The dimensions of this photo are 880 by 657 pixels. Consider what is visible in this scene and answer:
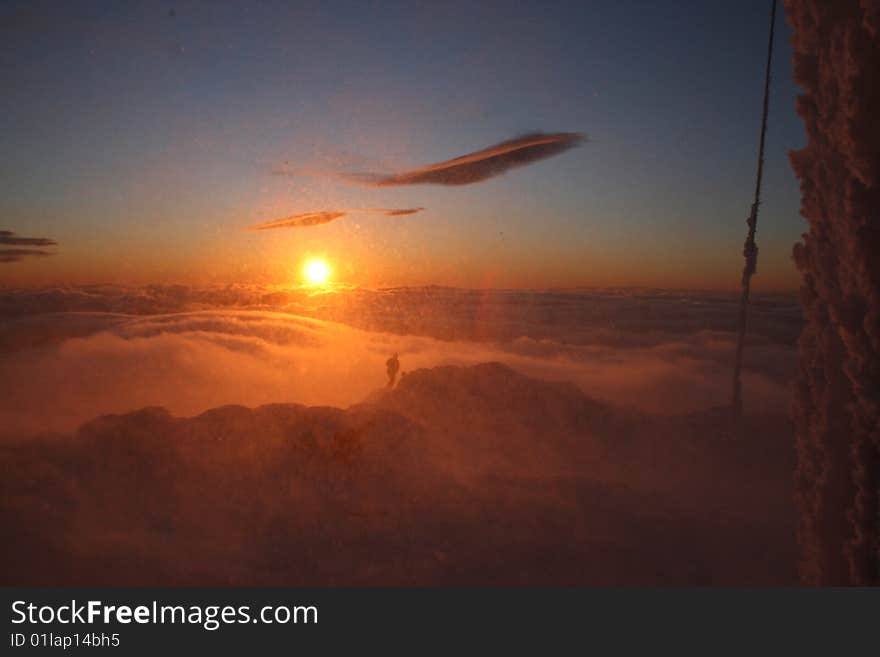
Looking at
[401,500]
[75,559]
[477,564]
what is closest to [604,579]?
[477,564]

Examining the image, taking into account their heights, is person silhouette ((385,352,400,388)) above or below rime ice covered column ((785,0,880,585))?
below

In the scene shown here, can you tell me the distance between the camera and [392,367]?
25.9ft

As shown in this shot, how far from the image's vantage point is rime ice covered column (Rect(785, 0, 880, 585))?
225cm

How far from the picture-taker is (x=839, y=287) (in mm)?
2572

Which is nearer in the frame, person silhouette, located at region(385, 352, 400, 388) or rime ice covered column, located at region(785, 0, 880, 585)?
rime ice covered column, located at region(785, 0, 880, 585)

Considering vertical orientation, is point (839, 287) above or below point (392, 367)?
above

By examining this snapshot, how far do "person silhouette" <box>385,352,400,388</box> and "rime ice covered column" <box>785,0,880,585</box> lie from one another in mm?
5844

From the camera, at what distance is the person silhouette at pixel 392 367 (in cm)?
786

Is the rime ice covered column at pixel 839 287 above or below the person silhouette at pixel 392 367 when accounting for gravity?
above

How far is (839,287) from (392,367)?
6.22m

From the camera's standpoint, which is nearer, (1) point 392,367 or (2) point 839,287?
(2) point 839,287

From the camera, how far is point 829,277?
2.62 m

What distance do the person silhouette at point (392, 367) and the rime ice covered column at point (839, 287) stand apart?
19.2 feet

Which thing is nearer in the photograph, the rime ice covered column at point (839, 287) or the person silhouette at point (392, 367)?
the rime ice covered column at point (839, 287)
